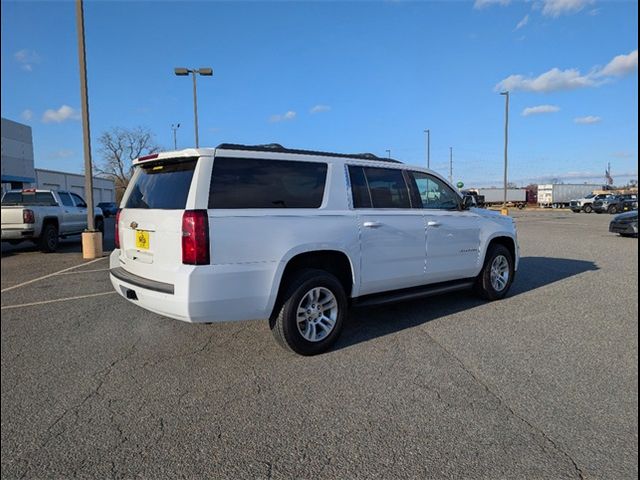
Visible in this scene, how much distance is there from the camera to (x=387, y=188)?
15.9 feet

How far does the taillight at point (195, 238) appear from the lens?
334 centimetres

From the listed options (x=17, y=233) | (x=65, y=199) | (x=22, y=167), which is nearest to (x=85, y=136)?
(x=17, y=233)

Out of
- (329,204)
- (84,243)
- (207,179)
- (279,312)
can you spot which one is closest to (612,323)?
(329,204)

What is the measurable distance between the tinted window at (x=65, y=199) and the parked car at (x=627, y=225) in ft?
62.2

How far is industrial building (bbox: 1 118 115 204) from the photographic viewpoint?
1355 inches

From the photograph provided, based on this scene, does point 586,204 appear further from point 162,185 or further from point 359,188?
point 162,185

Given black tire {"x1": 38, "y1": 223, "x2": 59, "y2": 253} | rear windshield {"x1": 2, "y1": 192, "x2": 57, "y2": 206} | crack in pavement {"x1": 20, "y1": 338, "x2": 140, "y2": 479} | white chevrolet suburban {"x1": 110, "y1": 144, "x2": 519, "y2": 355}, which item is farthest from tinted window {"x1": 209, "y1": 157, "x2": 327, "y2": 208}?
rear windshield {"x1": 2, "y1": 192, "x2": 57, "y2": 206}

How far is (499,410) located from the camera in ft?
9.77

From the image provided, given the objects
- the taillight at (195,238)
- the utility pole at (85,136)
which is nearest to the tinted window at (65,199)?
the utility pole at (85,136)

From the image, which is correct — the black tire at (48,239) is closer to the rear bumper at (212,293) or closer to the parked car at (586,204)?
the rear bumper at (212,293)

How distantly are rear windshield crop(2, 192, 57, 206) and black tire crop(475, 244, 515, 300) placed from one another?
12.0m

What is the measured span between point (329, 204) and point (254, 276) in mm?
1113

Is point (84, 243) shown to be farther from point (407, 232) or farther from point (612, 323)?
point (612, 323)

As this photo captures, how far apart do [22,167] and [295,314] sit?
45.3 m
